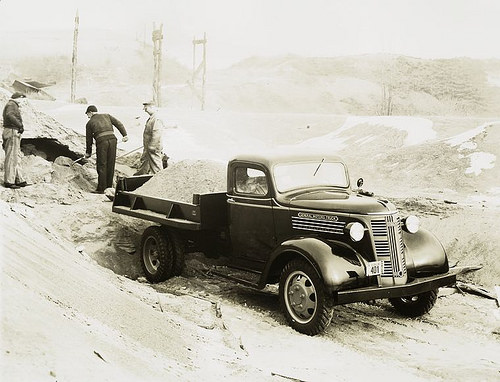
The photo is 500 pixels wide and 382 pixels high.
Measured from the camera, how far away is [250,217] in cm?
742

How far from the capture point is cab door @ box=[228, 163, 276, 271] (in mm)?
7227

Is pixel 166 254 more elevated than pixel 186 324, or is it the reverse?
pixel 166 254

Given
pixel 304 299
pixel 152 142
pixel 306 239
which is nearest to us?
pixel 304 299

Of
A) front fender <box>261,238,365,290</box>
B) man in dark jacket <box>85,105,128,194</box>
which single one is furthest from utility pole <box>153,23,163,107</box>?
front fender <box>261,238,365,290</box>

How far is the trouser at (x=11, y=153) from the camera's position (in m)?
11.4

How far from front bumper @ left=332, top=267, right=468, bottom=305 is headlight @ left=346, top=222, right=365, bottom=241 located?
53cm

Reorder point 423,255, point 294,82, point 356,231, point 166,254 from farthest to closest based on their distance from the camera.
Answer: point 294,82, point 166,254, point 423,255, point 356,231

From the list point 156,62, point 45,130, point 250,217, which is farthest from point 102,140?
point 156,62

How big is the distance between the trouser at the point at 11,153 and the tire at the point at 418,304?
775 cm

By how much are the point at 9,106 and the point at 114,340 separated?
8341 millimetres

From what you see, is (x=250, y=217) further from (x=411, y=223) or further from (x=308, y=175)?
(x=411, y=223)

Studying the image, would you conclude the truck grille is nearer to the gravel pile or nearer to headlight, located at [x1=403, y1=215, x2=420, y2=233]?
headlight, located at [x1=403, y1=215, x2=420, y2=233]

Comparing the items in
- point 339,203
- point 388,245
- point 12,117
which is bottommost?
point 388,245

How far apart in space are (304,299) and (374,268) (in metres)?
0.80
